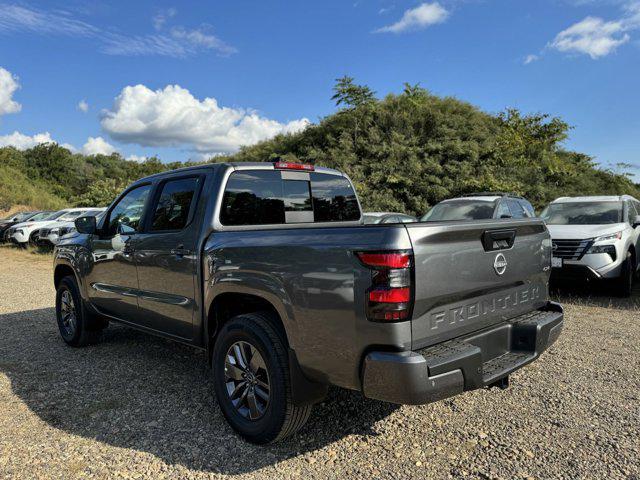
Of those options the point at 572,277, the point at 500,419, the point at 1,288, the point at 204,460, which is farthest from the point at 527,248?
the point at 1,288

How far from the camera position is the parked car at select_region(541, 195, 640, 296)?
25.1ft

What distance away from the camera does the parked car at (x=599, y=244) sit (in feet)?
25.1

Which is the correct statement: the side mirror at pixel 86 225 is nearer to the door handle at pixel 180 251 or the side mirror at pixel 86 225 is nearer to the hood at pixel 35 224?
the door handle at pixel 180 251

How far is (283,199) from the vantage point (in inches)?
160

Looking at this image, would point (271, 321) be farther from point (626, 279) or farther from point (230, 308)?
point (626, 279)

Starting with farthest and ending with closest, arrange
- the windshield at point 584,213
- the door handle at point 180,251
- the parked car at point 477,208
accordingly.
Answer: the parked car at point 477,208
the windshield at point 584,213
the door handle at point 180,251

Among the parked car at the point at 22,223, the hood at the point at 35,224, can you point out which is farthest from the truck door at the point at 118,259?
the parked car at the point at 22,223

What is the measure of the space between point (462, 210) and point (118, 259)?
7066 millimetres

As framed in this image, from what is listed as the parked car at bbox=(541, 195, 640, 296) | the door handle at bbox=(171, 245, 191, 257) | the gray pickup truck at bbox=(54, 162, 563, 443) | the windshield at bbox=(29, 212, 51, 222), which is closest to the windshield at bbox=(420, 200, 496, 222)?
the parked car at bbox=(541, 195, 640, 296)

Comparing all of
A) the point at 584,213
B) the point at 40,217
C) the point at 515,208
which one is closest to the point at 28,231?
the point at 40,217

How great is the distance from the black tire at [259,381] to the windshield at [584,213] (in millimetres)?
7424

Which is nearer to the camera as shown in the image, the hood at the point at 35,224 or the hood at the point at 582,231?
the hood at the point at 582,231

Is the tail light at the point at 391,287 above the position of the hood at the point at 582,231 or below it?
above

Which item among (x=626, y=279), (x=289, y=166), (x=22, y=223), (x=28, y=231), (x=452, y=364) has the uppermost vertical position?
(x=289, y=166)
